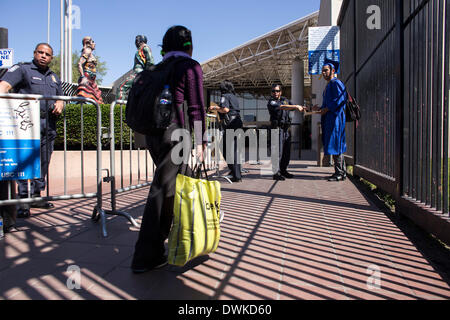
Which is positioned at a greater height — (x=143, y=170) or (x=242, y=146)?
(x=242, y=146)

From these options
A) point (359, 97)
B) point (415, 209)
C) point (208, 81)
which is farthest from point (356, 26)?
point (208, 81)

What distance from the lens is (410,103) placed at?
3410 mm

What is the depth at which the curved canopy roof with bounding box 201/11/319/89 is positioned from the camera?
2008 centimetres

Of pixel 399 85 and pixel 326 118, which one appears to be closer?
pixel 399 85

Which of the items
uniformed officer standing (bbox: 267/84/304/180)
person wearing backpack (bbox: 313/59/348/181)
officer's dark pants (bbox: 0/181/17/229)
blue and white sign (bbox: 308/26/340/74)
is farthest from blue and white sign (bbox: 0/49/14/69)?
blue and white sign (bbox: 308/26/340/74)

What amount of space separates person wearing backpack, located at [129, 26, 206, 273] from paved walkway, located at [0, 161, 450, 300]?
145mm

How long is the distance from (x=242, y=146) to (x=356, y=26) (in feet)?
11.4

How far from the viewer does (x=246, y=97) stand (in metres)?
34.9

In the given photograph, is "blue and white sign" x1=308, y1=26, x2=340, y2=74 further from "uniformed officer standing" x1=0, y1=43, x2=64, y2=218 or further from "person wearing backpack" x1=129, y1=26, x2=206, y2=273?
"person wearing backpack" x1=129, y1=26, x2=206, y2=273

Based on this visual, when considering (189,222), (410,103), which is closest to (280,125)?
(410,103)

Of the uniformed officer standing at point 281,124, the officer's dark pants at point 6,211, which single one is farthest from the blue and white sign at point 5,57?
the uniformed officer standing at point 281,124

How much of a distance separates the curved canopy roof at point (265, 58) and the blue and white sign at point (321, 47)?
11.6m

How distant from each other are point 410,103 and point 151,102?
2546 millimetres
